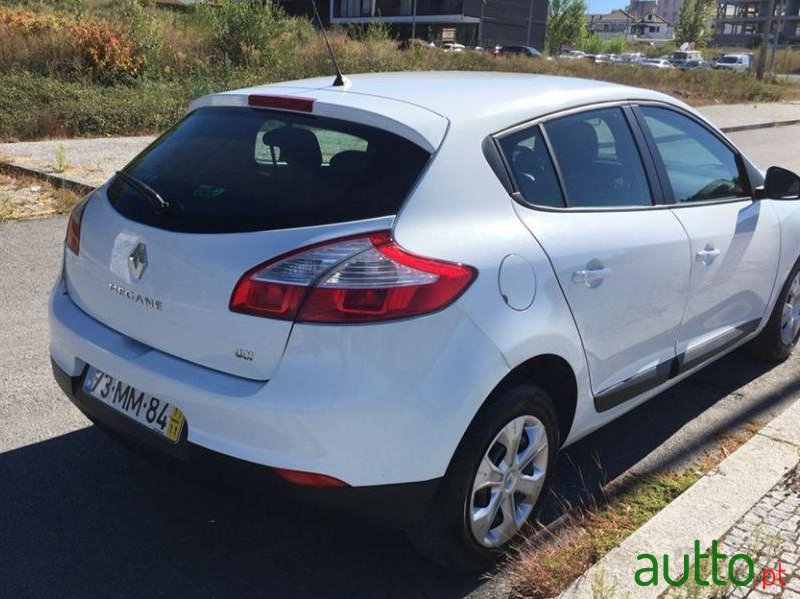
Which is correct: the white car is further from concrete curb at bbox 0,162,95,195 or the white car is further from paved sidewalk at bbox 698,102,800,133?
paved sidewalk at bbox 698,102,800,133

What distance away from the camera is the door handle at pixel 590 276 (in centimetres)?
299

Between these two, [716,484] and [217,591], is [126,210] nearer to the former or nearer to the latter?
[217,591]

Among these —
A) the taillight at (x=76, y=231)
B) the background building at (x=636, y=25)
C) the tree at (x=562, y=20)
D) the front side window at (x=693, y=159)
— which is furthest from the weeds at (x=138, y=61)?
the background building at (x=636, y=25)

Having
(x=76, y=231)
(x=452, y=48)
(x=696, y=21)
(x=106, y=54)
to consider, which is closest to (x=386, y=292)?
(x=76, y=231)

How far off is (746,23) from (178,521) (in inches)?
5258

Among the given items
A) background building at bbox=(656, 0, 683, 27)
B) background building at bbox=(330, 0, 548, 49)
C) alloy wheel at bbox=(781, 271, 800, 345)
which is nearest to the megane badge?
alloy wheel at bbox=(781, 271, 800, 345)

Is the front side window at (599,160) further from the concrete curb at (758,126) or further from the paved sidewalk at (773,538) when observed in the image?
the concrete curb at (758,126)

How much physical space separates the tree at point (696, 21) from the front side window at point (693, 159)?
93.7 metres

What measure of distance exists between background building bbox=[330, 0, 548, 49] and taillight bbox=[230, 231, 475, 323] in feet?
206

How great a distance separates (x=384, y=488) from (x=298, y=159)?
116 cm

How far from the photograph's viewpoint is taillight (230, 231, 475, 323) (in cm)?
245

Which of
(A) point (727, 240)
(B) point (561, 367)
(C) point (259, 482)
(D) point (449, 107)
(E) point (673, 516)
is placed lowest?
(E) point (673, 516)

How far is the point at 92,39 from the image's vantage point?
16.0 m

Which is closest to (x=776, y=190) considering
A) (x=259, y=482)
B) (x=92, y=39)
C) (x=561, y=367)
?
(x=561, y=367)
